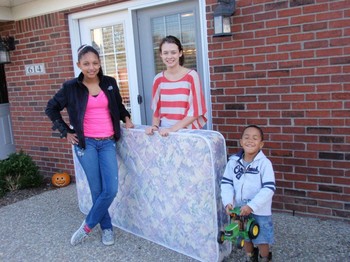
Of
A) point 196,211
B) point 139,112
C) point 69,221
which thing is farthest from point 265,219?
point 139,112

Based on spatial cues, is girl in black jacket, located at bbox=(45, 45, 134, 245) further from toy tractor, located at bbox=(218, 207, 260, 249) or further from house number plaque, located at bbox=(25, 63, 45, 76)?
house number plaque, located at bbox=(25, 63, 45, 76)

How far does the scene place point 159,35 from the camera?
448 centimetres

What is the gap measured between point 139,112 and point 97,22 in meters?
1.31

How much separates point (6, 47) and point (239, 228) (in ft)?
15.2

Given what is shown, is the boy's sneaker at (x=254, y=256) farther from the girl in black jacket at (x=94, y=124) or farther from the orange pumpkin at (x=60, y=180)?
the orange pumpkin at (x=60, y=180)

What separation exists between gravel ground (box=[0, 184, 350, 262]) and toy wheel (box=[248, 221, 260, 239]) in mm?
497

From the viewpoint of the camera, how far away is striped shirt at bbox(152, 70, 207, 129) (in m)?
3.07

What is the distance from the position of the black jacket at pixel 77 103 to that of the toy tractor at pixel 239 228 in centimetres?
136

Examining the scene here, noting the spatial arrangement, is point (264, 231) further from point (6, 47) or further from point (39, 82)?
point (6, 47)

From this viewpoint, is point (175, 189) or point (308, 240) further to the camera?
point (308, 240)

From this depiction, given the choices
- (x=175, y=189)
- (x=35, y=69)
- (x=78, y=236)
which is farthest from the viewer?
(x=35, y=69)

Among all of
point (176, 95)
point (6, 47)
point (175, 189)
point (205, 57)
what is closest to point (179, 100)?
point (176, 95)

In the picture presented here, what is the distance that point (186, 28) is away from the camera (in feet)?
14.0

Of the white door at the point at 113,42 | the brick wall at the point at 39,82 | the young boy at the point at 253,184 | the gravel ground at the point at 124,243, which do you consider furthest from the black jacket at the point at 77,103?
the brick wall at the point at 39,82
